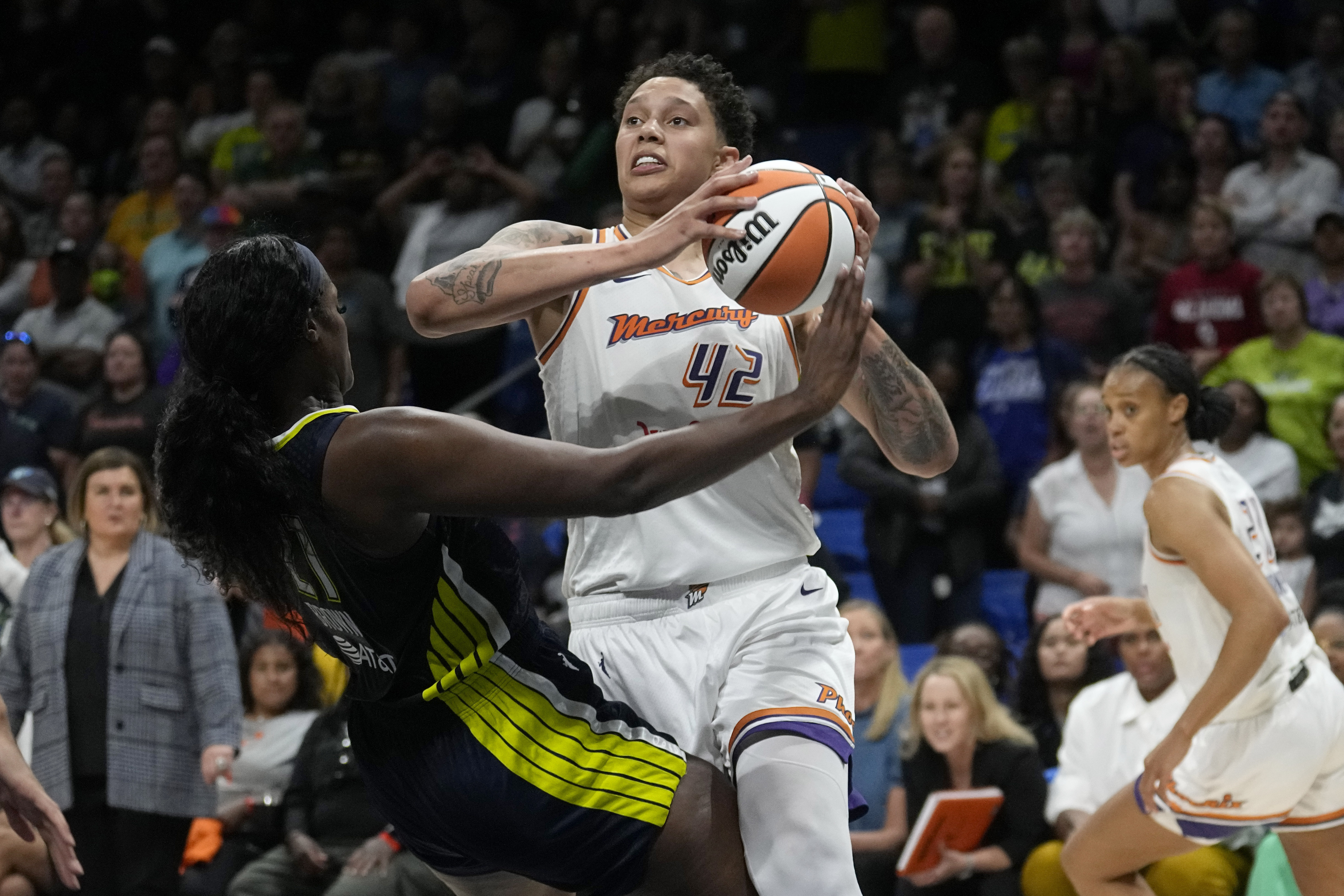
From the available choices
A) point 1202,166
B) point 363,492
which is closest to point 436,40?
point 1202,166

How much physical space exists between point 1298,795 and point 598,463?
293cm

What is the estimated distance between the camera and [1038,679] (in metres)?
6.95

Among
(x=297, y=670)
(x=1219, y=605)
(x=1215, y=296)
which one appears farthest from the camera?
(x=1215, y=296)

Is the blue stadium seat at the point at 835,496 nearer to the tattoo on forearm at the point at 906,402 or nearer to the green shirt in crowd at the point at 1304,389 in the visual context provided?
the green shirt in crowd at the point at 1304,389

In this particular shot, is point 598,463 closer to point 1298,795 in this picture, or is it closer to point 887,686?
point 1298,795

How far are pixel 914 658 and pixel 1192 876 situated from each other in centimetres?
236

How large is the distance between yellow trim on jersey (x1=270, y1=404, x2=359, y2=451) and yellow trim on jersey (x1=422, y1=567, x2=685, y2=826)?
13.8 inches

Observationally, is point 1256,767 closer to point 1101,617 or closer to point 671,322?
point 1101,617

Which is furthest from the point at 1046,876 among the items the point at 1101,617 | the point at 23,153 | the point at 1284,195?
the point at 23,153

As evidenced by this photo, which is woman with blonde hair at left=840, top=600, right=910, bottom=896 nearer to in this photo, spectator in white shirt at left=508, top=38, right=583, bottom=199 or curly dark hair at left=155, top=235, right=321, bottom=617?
curly dark hair at left=155, top=235, right=321, bottom=617

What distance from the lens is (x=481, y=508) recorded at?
8.86ft

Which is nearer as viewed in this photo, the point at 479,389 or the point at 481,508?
the point at 481,508

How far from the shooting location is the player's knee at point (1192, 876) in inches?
232

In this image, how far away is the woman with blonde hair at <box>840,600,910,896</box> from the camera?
21.1 ft
